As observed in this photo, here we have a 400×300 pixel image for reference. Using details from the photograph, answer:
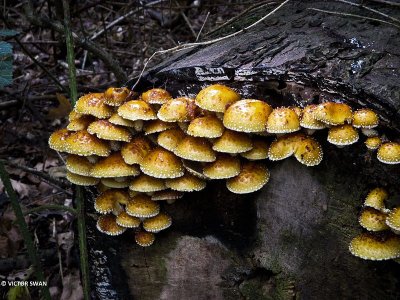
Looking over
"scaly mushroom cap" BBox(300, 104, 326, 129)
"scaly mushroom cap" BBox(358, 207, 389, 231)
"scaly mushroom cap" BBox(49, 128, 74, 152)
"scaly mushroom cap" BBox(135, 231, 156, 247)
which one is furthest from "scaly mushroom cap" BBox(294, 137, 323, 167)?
"scaly mushroom cap" BBox(49, 128, 74, 152)

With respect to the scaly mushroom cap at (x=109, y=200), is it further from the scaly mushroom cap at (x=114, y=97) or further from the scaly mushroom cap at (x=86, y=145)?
the scaly mushroom cap at (x=114, y=97)

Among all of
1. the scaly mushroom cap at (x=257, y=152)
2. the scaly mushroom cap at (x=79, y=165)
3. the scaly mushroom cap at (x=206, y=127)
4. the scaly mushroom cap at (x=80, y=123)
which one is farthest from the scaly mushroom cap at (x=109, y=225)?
the scaly mushroom cap at (x=257, y=152)

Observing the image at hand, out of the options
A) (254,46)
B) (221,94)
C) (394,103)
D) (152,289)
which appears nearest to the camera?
(394,103)

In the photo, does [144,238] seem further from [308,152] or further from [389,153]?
[389,153]

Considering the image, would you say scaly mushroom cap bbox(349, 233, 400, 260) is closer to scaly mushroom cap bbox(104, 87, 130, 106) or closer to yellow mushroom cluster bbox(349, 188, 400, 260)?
yellow mushroom cluster bbox(349, 188, 400, 260)

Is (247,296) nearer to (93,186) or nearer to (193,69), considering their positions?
(93,186)

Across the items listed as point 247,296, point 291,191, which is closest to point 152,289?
point 247,296
